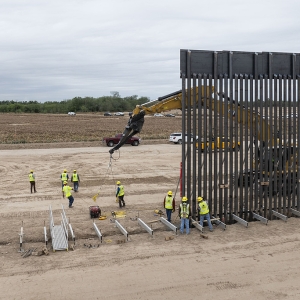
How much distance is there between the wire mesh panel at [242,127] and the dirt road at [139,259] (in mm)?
1289

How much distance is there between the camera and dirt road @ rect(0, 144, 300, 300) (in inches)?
424

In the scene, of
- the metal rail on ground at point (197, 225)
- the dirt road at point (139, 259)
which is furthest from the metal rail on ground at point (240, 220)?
the metal rail on ground at point (197, 225)

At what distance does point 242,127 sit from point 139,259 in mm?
7216

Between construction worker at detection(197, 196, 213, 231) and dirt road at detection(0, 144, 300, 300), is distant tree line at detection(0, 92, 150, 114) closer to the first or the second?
dirt road at detection(0, 144, 300, 300)

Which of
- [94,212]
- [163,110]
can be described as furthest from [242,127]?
[94,212]

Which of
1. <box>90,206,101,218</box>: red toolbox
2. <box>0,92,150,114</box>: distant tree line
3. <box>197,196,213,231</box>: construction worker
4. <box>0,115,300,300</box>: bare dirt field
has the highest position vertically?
<box>0,92,150,114</box>: distant tree line

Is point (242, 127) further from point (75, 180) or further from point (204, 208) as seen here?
point (75, 180)

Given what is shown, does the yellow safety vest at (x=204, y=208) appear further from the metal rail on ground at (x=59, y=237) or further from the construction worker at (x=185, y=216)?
the metal rail on ground at (x=59, y=237)

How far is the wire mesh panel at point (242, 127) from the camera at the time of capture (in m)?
16.0

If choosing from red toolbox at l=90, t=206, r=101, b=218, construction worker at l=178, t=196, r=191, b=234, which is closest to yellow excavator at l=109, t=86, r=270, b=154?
red toolbox at l=90, t=206, r=101, b=218

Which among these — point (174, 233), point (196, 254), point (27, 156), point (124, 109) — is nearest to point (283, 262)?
point (196, 254)

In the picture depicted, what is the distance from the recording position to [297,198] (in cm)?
1797

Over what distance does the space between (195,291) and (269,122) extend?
9.19 meters

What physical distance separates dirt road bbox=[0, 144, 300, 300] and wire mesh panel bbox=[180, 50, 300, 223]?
4.23 feet
